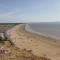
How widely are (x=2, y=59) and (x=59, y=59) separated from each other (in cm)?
523

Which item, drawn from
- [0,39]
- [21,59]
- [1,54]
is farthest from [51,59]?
[0,39]

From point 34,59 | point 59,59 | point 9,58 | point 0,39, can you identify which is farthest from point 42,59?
point 0,39

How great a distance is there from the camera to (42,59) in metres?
14.3

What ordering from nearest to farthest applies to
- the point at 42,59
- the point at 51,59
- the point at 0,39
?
the point at 42,59, the point at 51,59, the point at 0,39

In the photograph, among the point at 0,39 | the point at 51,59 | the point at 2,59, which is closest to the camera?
the point at 2,59

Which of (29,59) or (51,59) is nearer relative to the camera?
(29,59)

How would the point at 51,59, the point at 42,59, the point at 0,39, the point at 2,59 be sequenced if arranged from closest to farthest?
the point at 2,59 → the point at 42,59 → the point at 51,59 → the point at 0,39

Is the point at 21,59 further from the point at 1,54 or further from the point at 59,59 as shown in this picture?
the point at 59,59

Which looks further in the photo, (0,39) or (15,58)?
(0,39)

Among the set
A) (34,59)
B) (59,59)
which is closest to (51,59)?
(59,59)

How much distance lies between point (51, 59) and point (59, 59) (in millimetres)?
727

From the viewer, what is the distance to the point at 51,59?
15.4 metres

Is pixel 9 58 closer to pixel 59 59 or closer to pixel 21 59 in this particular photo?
pixel 21 59

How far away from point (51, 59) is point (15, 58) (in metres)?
3.63
